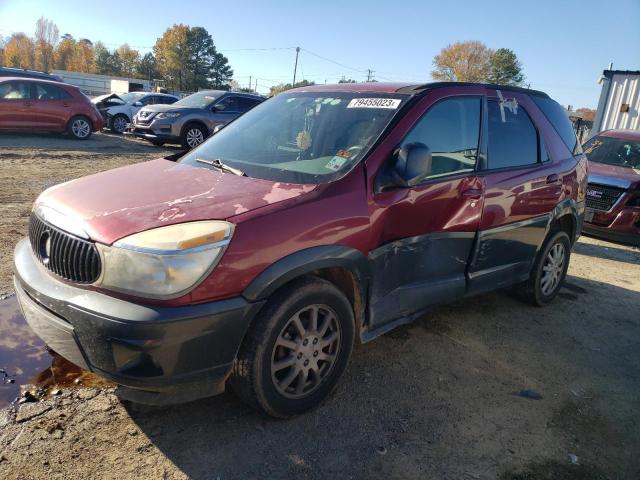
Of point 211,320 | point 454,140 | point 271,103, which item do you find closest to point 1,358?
point 211,320

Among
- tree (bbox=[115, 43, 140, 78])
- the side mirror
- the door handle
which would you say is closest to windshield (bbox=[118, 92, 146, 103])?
the door handle

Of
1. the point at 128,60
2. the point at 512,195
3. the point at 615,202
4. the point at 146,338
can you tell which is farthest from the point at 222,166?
the point at 128,60

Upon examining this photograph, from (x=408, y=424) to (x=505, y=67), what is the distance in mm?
76035

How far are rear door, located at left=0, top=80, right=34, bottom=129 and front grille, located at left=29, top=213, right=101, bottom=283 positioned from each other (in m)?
12.3

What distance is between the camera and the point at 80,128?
14.0m

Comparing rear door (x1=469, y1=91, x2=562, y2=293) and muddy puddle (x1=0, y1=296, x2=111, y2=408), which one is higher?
rear door (x1=469, y1=91, x2=562, y2=293)

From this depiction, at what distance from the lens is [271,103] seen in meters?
3.88

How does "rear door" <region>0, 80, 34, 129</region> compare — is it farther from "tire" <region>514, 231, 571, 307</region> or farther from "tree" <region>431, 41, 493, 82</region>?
"tree" <region>431, 41, 493, 82</region>

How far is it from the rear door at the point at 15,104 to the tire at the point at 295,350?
43.2ft

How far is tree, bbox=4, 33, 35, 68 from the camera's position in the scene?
86125mm

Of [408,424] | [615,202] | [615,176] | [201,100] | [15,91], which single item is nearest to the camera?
[408,424]

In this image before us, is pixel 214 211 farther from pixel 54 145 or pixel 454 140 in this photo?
pixel 54 145

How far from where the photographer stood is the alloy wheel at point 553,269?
458cm

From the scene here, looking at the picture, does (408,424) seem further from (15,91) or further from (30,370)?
(15,91)
